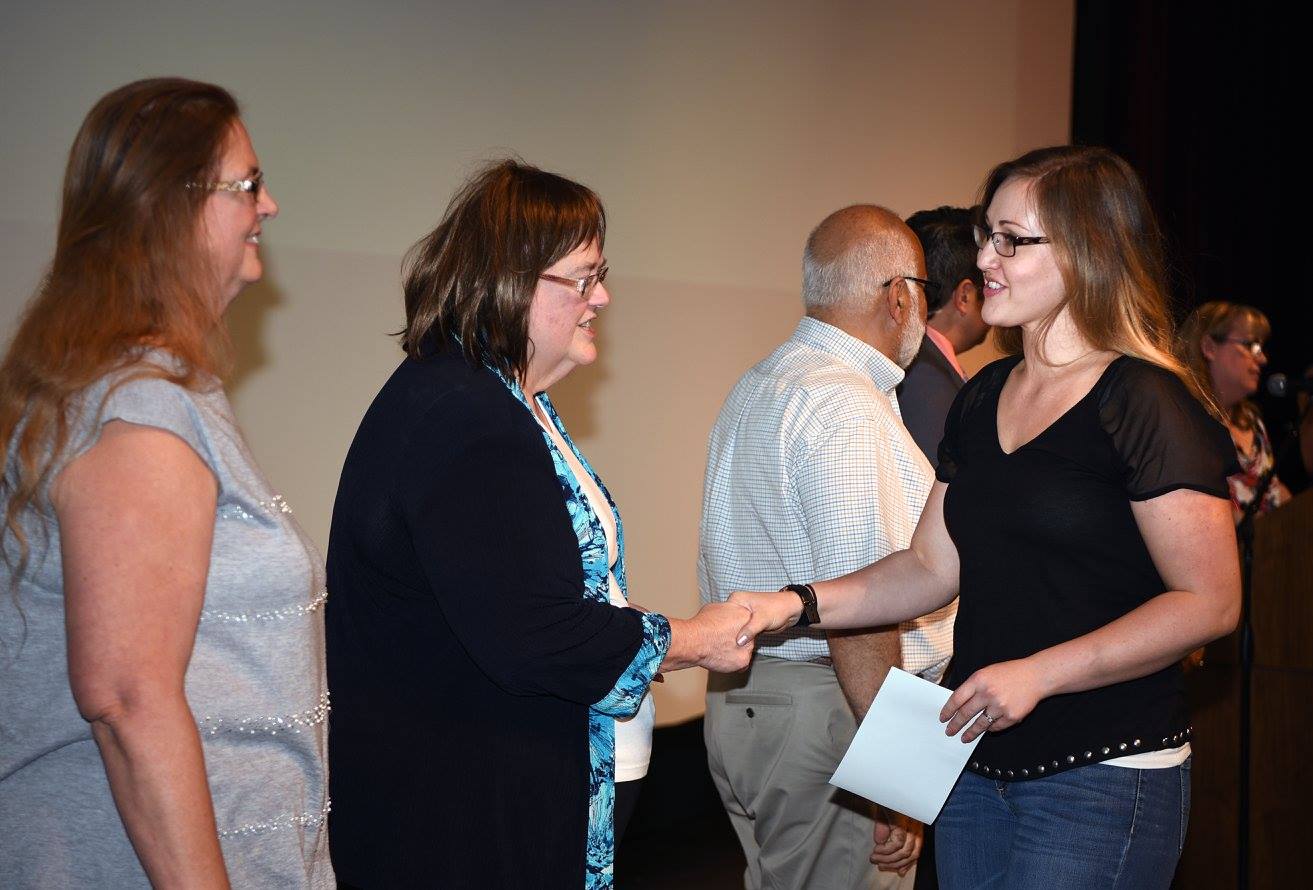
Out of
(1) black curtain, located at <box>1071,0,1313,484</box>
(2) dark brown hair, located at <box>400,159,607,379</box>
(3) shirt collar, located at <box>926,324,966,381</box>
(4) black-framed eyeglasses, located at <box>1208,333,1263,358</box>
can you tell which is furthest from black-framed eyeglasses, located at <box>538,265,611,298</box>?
(1) black curtain, located at <box>1071,0,1313,484</box>

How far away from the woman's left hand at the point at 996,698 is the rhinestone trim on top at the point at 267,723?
87cm

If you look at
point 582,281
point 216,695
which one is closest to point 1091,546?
point 582,281

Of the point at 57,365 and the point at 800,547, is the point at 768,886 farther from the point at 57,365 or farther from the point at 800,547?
the point at 57,365

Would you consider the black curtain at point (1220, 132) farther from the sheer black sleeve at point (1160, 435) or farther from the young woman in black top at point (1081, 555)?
the sheer black sleeve at point (1160, 435)

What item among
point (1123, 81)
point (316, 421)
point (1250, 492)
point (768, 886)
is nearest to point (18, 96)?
point (316, 421)

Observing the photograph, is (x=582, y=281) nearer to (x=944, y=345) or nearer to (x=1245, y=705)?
(x=944, y=345)

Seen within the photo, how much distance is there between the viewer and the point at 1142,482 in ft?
5.65

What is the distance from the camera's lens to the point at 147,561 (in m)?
1.30

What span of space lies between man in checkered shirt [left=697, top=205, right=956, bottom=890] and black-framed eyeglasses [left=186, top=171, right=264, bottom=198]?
1.34m

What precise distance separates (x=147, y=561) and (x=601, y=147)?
3.09 meters

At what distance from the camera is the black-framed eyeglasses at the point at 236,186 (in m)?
1.47

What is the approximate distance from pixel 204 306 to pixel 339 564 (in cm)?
49

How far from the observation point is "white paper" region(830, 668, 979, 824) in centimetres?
183

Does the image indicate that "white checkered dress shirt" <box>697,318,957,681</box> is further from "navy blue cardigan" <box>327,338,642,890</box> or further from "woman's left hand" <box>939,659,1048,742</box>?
"navy blue cardigan" <box>327,338,642,890</box>
